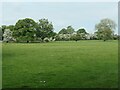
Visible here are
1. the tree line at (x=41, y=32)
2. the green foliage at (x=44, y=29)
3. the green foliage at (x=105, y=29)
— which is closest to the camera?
the tree line at (x=41, y=32)

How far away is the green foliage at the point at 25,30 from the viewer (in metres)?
63.6

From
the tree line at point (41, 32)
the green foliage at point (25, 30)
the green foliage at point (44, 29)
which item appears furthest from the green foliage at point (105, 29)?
the green foliage at point (25, 30)

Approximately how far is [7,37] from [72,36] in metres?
23.5

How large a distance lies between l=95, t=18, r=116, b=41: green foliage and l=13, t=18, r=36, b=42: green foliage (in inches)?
922

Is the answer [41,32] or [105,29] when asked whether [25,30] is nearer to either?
[41,32]

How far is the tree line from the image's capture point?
63594 mm

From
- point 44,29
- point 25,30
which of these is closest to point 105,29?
point 44,29

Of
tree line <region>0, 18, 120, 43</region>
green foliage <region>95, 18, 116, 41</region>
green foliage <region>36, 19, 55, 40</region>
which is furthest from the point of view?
green foliage <region>95, 18, 116, 41</region>

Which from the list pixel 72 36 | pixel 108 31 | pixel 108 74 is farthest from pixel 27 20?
pixel 108 74

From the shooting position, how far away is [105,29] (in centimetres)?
8250

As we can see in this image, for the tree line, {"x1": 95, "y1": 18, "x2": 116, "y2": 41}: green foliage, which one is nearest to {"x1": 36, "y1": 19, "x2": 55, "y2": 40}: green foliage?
the tree line

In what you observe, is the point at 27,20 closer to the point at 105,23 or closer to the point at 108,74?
the point at 105,23

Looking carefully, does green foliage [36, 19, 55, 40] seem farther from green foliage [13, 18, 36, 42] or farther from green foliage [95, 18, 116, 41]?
green foliage [95, 18, 116, 41]

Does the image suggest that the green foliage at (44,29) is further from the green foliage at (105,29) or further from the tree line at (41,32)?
the green foliage at (105,29)
